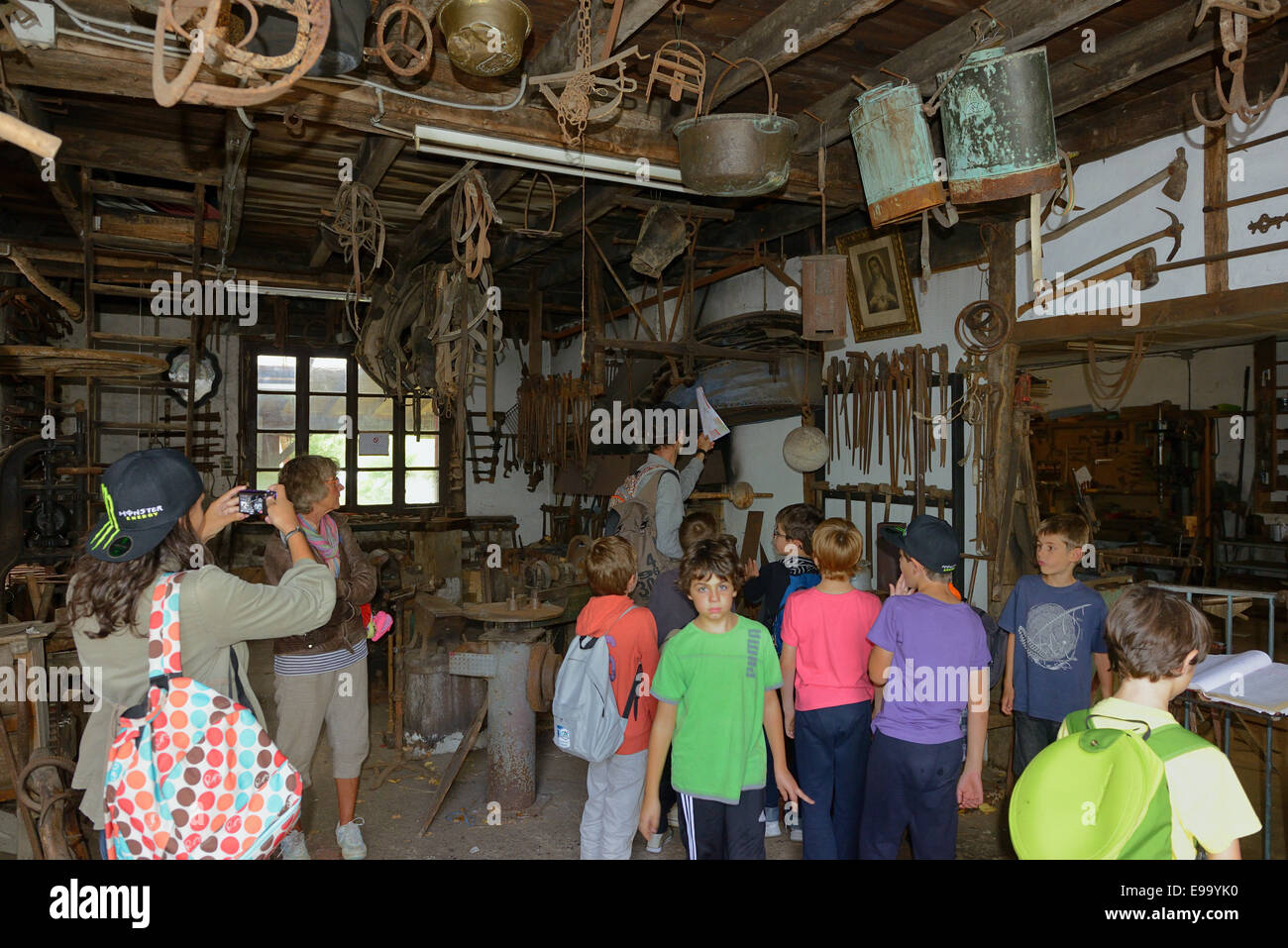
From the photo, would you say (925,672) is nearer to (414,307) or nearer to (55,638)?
(55,638)

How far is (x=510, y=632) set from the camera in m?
4.86

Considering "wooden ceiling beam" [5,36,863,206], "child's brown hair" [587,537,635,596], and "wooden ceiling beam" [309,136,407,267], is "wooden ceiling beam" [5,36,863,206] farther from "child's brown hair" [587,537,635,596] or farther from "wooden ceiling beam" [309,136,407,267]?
"child's brown hair" [587,537,635,596]

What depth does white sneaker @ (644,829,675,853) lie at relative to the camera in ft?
13.4

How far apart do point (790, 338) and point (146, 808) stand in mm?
5912

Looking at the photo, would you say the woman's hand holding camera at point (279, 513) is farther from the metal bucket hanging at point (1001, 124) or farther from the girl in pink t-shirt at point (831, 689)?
the metal bucket hanging at point (1001, 124)

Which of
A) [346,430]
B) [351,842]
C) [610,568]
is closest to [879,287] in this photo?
[610,568]

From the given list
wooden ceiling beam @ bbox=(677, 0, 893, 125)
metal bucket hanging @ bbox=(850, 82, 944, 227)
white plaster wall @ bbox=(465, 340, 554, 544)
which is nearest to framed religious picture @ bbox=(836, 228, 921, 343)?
metal bucket hanging @ bbox=(850, 82, 944, 227)

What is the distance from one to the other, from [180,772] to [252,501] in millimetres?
887

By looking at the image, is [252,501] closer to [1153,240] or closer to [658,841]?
[658,841]

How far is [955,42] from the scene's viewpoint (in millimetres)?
3879

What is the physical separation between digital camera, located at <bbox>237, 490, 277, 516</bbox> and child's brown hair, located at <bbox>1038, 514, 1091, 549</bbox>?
326 cm

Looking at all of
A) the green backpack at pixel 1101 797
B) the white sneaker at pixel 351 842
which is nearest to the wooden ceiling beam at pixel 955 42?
the green backpack at pixel 1101 797

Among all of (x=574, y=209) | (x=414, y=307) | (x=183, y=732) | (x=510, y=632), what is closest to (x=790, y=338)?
(x=574, y=209)

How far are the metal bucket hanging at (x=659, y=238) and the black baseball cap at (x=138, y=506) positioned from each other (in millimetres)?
3754
